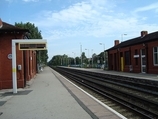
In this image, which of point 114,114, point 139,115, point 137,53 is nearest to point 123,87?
point 139,115

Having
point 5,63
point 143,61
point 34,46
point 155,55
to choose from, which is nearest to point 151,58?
point 155,55

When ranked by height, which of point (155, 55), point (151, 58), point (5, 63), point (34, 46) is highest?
point (34, 46)

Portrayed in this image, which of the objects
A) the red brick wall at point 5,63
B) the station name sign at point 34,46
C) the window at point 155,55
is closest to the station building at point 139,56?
the window at point 155,55

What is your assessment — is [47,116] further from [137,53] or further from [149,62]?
[137,53]

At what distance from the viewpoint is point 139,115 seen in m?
9.05

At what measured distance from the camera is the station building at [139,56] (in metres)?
29.8

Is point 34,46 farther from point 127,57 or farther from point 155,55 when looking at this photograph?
point 127,57

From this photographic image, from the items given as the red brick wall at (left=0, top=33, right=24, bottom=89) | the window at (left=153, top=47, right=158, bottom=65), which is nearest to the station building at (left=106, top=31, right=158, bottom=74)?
the window at (left=153, top=47, right=158, bottom=65)

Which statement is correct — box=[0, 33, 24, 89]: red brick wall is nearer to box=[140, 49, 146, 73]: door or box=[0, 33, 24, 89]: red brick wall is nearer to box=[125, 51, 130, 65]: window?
box=[140, 49, 146, 73]: door

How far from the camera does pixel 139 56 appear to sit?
112 ft

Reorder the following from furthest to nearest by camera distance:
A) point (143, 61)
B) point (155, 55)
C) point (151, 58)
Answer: point (143, 61), point (151, 58), point (155, 55)

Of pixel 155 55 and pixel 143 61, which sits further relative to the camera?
pixel 143 61

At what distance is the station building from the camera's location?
97.7 feet

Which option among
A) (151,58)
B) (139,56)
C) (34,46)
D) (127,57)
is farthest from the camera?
(127,57)
